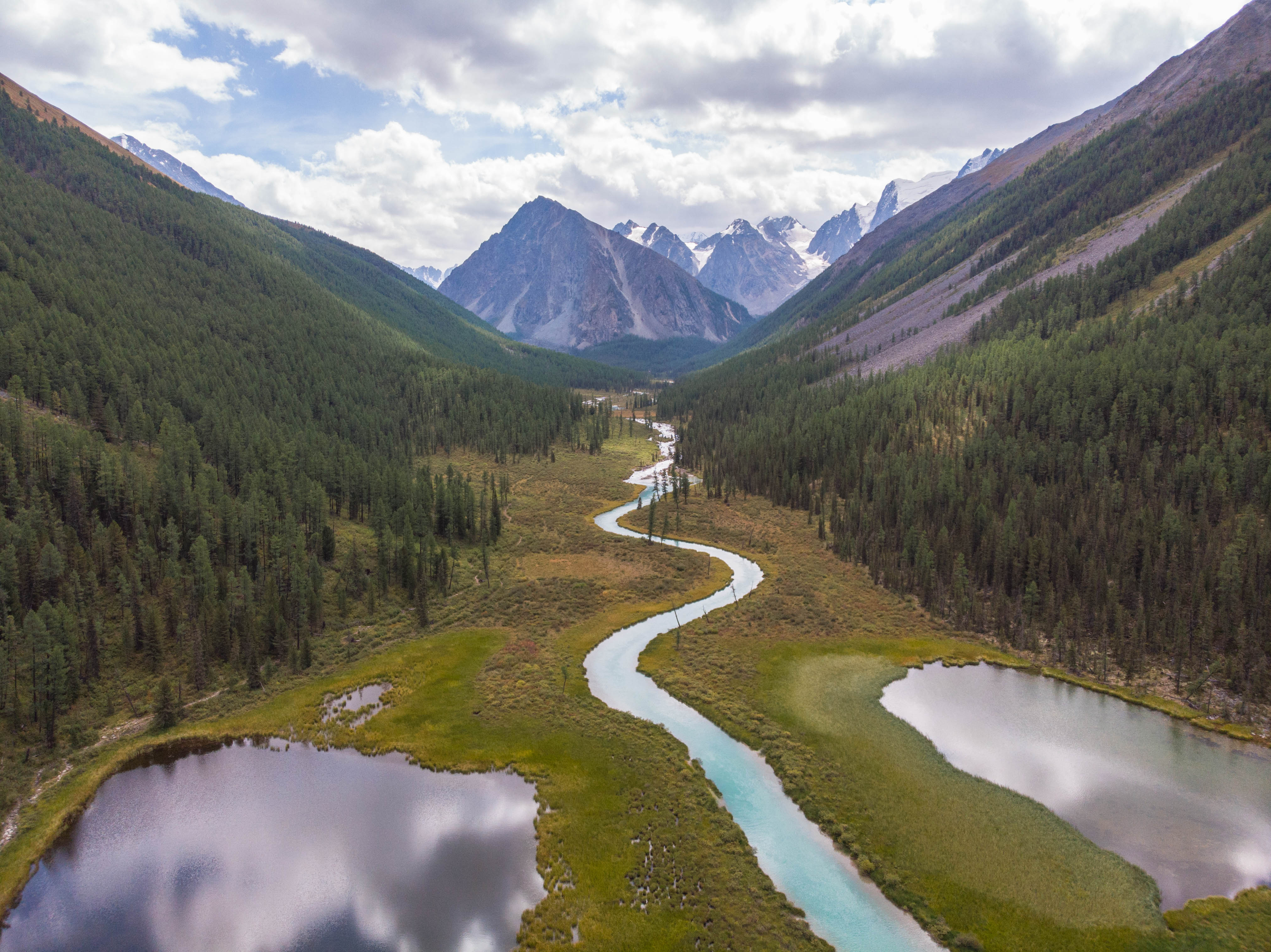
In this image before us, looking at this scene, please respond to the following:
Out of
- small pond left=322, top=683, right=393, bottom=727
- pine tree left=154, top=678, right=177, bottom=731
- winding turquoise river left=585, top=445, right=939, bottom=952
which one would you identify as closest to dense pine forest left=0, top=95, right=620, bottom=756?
pine tree left=154, top=678, right=177, bottom=731

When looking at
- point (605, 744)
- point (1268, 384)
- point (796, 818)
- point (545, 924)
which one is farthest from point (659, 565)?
point (1268, 384)

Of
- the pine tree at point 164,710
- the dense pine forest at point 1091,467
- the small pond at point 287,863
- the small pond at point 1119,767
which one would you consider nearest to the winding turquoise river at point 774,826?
the small pond at point 287,863

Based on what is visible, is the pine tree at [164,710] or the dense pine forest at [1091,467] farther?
the dense pine forest at [1091,467]

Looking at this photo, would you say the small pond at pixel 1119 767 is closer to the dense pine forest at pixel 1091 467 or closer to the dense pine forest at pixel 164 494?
the dense pine forest at pixel 1091 467

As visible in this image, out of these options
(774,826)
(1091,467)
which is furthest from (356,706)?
(1091,467)

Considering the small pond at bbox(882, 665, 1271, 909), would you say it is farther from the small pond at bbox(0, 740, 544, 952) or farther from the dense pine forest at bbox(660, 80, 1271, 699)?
the small pond at bbox(0, 740, 544, 952)

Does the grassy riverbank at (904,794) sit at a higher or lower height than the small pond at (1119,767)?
lower


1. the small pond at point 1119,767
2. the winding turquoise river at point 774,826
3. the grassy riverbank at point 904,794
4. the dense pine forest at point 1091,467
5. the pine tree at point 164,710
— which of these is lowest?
the pine tree at point 164,710
